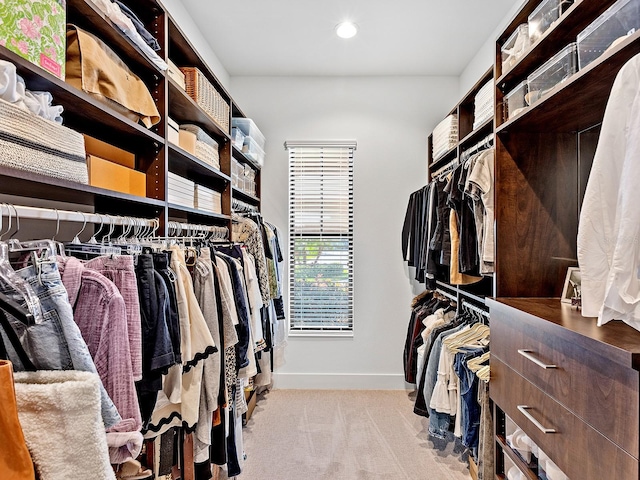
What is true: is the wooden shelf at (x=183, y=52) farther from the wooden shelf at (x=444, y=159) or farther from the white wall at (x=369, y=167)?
the wooden shelf at (x=444, y=159)

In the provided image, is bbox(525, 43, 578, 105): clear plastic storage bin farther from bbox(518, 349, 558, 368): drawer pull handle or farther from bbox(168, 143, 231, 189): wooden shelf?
bbox(168, 143, 231, 189): wooden shelf

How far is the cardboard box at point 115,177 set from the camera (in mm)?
1305

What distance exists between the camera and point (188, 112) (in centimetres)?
220

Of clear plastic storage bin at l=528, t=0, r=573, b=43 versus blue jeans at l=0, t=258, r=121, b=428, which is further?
clear plastic storage bin at l=528, t=0, r=573, b=43

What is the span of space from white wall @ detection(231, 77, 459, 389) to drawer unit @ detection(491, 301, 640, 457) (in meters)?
2.07

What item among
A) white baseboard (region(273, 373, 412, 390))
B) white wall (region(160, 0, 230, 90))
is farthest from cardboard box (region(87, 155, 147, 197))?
white baseboard (region(273, 373, 412, 390))

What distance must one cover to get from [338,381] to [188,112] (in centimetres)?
259

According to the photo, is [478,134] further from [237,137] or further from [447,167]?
[237,137]

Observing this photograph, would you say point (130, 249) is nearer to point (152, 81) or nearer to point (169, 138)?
point (169, 138)

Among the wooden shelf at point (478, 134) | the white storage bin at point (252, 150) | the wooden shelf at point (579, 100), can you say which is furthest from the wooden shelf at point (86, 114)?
the wooden shelf at point (478, 134)

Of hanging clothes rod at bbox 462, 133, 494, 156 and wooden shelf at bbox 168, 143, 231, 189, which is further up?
hanging clothes rod at bbox 462, 133, 494, 156

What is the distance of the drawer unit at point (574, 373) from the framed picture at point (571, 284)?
0.33 m

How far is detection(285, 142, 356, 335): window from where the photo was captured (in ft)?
11.7

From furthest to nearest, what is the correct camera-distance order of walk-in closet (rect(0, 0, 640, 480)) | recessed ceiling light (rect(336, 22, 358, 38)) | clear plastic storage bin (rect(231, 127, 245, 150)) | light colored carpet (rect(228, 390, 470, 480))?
clear plastic storage bin (rect(231, 127, 245, 150)) → recessed ceiling light (rect(336, 22, 358, 38)) → light colored carpet (rect(228, 390, 470, 480)) → walk-in closet (rect(0, 0, 640, 480))
